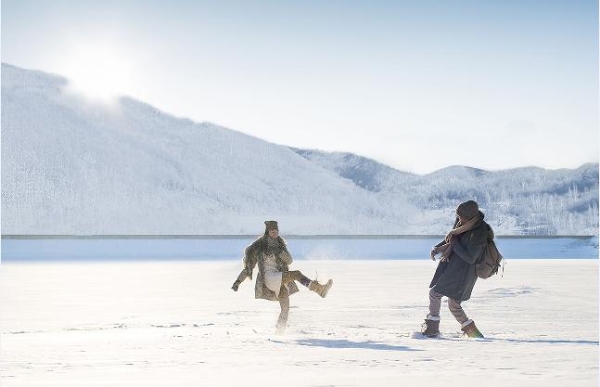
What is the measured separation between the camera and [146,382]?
5793mm

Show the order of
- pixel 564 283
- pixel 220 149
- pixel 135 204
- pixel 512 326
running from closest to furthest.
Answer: pixel 512 326 < pixel 564 283 < pixel 135 204 < pixel 220 149

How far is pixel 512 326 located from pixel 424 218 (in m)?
133

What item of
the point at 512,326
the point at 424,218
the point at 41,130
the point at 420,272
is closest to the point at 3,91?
the point at 41,130

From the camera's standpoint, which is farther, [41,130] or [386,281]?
[41,130]

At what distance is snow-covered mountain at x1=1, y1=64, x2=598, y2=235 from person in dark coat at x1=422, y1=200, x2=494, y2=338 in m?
97.0

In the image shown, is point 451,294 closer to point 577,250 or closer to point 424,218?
point 577,250

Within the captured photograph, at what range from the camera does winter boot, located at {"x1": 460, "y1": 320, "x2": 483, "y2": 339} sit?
29.7 ft

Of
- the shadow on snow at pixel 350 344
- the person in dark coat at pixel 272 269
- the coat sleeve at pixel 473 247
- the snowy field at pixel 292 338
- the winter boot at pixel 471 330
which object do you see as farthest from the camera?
the person in dark coat at pixel 272 269

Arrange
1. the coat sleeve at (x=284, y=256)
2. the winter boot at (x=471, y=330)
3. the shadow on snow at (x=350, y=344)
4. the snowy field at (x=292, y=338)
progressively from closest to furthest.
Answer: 1. the snowy field at (x=292, y=338)
2. the shadow on snow at (x=350, y=344)
3. the winter boot at (x=471, y=330)
4. the coat sleeve at (x=284, y=256)

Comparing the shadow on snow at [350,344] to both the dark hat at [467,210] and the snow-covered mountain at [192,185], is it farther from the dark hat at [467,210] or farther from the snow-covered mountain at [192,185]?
the snow-covered mountain at [192,185]

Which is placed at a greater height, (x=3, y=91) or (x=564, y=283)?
(x=3, y=91)

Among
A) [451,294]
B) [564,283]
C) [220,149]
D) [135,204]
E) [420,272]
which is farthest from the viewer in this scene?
[220,149]

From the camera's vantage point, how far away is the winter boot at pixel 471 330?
29.7 ft


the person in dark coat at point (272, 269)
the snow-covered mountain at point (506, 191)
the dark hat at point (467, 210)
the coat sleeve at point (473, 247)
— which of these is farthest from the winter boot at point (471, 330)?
the snow-covered mountain at point (506, 191)
